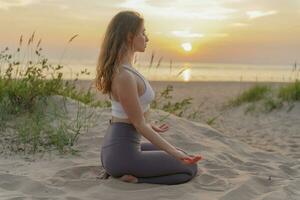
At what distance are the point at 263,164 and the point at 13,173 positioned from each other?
2.38 metres

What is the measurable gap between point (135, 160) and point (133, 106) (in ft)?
1.50

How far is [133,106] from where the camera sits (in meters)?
3.97

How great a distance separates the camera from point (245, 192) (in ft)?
13.4

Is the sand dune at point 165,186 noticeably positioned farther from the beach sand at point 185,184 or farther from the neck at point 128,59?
the neck at point 128,59

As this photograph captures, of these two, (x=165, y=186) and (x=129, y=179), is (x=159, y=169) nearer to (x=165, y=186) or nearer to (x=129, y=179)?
(x=165, y=186)

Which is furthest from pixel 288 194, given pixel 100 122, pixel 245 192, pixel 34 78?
pixel 34 78

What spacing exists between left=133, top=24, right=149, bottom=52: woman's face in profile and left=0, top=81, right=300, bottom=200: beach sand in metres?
1.05

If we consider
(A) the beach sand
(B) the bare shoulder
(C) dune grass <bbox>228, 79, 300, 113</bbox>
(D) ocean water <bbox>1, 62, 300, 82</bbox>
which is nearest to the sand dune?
(A) the beach sand

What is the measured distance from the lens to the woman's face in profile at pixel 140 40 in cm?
413

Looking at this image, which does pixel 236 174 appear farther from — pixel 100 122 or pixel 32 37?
pixel 32 37

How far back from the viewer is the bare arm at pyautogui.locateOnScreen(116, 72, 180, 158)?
396 cm

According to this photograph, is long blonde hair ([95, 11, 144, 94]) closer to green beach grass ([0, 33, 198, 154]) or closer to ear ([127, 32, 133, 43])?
ear ([127, 32, 133, 43])

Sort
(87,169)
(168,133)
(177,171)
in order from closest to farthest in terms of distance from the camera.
→ (177,171)
(87,169)
(168,133)

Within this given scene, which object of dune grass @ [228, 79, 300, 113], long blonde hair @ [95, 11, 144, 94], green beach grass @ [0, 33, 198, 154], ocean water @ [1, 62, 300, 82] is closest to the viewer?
long blonde hair @ [95, 11, 144, 94]
